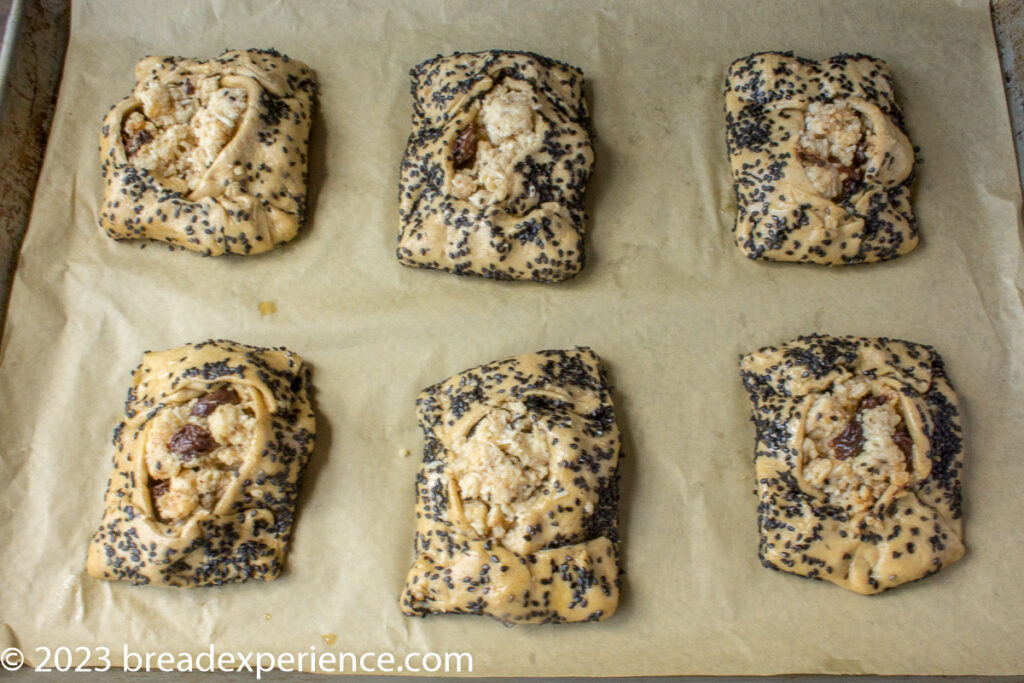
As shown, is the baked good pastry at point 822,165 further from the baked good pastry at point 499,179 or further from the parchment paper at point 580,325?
the baked good pastry at point 499,179

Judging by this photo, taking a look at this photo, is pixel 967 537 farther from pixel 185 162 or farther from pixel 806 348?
pixel 185 162

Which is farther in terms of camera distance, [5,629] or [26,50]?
[26,50]

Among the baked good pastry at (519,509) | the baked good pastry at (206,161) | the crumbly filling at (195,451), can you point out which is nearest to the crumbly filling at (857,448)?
the baked good pastry at (519,509)

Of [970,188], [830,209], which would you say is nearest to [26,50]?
[830,209]

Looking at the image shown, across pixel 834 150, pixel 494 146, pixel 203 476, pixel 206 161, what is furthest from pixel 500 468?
pixel 834 150

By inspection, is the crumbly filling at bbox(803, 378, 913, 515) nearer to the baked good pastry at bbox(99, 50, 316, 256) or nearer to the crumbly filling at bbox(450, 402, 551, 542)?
the crumbly filling at bbox(450, 402, 551, 542)

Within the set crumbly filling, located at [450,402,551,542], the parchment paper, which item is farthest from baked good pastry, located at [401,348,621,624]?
the parchment paper
